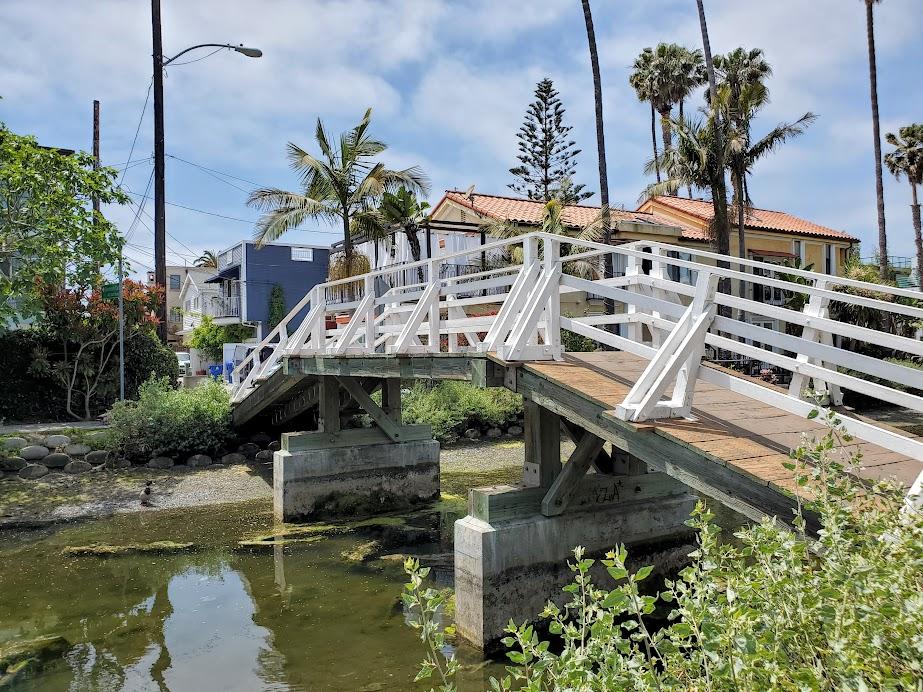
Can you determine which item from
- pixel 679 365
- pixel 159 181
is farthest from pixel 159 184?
pixel 679 365

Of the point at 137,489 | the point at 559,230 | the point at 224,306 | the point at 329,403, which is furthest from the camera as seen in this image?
the point at 224,306

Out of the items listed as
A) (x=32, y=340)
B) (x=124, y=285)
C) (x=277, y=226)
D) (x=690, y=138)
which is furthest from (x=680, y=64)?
(x=32, y=340)

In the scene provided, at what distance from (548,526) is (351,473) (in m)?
5.97

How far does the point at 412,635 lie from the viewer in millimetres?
7668

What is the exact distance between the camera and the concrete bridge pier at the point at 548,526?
286 inches

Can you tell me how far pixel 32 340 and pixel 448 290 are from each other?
14378mm

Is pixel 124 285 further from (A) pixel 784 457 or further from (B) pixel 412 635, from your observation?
(A) pixel 784 457

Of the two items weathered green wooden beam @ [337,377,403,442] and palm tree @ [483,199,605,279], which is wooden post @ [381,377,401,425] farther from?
palm tree @ [483,199,605,279]

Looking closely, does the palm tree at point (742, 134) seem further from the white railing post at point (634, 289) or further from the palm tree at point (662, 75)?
the white railing post at point (634, 289)

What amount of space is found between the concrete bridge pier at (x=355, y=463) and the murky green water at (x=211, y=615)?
48.6 inches

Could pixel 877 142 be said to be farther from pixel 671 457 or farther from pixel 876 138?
pixel 671 457

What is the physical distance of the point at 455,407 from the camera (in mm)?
19453

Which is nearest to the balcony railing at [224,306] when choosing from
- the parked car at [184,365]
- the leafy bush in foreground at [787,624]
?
the parked car at [184,365]

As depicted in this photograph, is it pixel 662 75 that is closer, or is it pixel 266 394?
pixel 266 394
